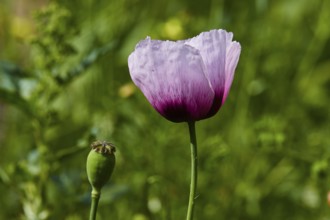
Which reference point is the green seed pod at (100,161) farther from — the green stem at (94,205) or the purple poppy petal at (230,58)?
the purple poppy petal at (230,58)

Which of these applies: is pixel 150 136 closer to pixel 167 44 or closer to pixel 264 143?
pixel 264 143

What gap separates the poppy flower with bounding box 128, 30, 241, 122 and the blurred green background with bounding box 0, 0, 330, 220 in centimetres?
25

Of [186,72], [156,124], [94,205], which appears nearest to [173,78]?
[186,72]

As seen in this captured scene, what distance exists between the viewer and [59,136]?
148cm

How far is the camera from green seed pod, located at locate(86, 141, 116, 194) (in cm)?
67

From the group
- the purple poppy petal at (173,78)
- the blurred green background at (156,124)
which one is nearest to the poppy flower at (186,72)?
the purple poppy petal at (173,78)

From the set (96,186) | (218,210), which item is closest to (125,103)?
(218,210)

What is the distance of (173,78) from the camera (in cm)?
68

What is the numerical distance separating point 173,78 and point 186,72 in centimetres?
1

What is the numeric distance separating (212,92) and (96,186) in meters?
0.13

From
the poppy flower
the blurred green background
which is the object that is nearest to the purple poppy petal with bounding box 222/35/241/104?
the poppy flower

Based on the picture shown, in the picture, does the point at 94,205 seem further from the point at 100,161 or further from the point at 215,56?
the point at 215,56

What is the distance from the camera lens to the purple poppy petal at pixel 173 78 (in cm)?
67

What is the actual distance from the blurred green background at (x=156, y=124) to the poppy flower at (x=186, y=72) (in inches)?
9.9
